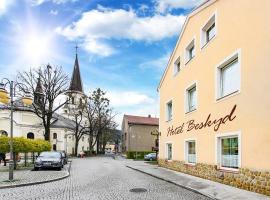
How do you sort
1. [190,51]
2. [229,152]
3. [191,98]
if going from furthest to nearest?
[190,51] < [191,98] < [229,152]

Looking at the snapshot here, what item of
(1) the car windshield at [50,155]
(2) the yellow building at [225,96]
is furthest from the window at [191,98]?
(1) the car windshield at [50,155]

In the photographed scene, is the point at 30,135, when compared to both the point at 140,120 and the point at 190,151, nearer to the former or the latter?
the point at 140,120

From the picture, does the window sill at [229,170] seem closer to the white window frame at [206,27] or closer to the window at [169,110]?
the white window frame at [206,27]

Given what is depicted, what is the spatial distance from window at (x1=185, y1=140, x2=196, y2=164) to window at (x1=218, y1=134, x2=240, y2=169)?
14.0ft

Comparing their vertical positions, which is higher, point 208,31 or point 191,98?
point 208,31

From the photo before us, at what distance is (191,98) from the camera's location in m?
20.5

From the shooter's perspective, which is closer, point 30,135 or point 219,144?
point 219,144

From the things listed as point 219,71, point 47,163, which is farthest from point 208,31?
point 47,163

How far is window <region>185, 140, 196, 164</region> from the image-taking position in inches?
761

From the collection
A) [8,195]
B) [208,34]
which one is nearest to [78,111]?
[208,34]

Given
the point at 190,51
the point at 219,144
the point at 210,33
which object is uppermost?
Answer: the point at 210,33

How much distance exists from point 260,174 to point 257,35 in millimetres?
4928

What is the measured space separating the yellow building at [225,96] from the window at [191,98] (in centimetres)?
6

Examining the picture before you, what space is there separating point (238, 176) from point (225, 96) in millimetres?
3601
